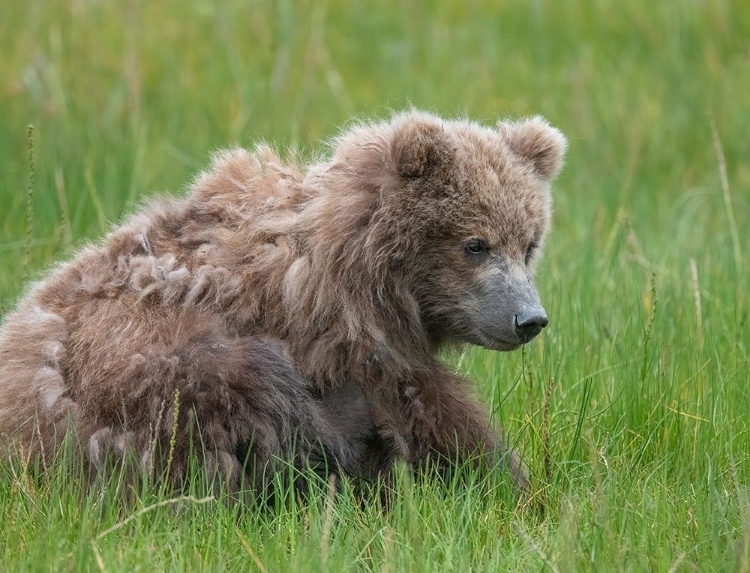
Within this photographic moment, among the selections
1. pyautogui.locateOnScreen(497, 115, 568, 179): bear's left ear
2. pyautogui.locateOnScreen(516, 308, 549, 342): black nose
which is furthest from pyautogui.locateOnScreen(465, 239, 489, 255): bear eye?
pyautogui.locateOnScreen(497, 115, 568, 179): bear's left ear

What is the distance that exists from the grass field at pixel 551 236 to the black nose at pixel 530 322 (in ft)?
0.83

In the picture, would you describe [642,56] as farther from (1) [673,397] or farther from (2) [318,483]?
(2) [318,483]

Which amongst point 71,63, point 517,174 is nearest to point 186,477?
point 517,174

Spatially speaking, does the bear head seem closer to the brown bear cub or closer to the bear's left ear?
the brown bear cub

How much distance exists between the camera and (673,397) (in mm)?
4762

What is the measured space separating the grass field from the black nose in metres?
0.25

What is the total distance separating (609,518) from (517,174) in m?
1.45

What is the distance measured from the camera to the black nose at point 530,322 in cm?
408

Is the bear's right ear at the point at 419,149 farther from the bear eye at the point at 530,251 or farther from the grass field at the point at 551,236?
the grass field at the point at 551,236

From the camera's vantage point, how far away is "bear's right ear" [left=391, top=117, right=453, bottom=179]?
4.11 meters

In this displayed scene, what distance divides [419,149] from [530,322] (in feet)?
2.47

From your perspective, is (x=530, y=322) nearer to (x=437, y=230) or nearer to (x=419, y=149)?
(x=437, y=230)

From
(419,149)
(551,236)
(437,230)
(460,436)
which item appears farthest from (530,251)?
(551,236)

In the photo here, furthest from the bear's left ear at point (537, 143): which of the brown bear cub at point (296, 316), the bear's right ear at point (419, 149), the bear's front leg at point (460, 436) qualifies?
the bear's front leg at point (460, 436)
